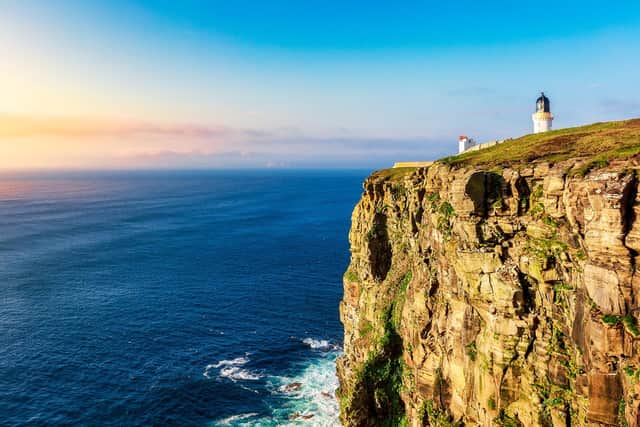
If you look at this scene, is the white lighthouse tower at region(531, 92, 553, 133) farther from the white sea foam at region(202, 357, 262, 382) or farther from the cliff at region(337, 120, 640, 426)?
the white sea foam at region(202, 357, 262, 382)

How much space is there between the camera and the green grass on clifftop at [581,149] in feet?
101

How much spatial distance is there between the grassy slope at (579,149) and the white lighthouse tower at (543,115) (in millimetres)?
22012

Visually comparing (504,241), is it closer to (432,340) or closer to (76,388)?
(432,340)

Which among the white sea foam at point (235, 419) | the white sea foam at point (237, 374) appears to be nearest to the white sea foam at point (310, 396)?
the white sea foam at point (235, 419)

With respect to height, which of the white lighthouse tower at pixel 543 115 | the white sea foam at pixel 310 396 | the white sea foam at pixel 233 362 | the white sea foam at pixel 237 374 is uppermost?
the white lighthouse tower at pixel 543 115

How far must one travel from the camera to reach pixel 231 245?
490 feet

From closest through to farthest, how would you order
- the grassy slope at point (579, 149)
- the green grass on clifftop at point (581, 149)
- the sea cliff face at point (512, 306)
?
the sea cliff face at point (512, 306) → the grassy slope at point (579, 149) → the green grass on clifftop at point (581, 149)

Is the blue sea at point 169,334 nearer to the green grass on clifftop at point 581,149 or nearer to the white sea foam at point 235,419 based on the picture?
the white sea foam at point 235,419

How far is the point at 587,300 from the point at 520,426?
39.5ft

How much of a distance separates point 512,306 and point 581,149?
1648 centimetres

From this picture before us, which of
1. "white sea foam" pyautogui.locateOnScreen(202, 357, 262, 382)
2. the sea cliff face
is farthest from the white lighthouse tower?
"white sea foam" pyautogui.locateOnScreen(202, 357, 262, 382)

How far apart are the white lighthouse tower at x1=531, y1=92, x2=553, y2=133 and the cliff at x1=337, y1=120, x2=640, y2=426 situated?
25420 mm

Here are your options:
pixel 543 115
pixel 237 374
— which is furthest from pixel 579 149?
pixel 237 374

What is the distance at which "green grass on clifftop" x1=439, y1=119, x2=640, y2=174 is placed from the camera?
101 ft
